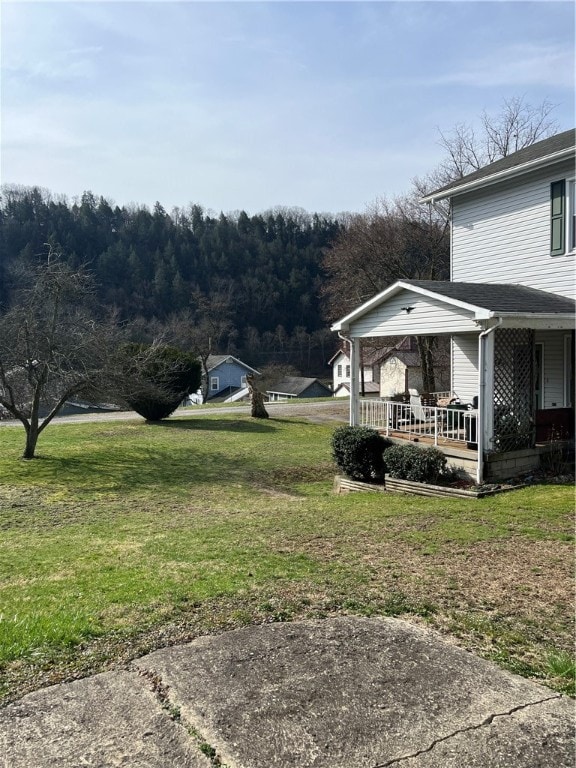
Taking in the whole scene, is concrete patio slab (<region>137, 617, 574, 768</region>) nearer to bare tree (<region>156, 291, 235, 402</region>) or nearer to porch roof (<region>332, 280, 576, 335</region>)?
porch roof (<region>332, 280, 576, 335</region>)

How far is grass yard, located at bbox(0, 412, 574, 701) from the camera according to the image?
13.8ft

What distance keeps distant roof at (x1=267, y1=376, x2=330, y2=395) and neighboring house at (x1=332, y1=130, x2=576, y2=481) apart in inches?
1806

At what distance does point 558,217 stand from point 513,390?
393 centimetres

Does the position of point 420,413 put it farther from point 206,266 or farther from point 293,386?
point 206,266

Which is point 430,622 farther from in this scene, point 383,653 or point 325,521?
point 325,521

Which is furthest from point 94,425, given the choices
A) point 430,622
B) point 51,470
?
point 430,622

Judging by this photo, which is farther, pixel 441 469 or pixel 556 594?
pixel 441 469

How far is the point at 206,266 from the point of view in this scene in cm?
8512

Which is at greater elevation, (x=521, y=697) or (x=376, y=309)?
(x=376, y=309)

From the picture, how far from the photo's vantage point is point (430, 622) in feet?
14.7

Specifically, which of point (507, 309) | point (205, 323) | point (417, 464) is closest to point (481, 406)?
point (417, 464)

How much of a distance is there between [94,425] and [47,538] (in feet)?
47.1

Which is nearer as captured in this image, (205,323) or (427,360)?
(427,360)

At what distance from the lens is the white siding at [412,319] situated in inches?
436
